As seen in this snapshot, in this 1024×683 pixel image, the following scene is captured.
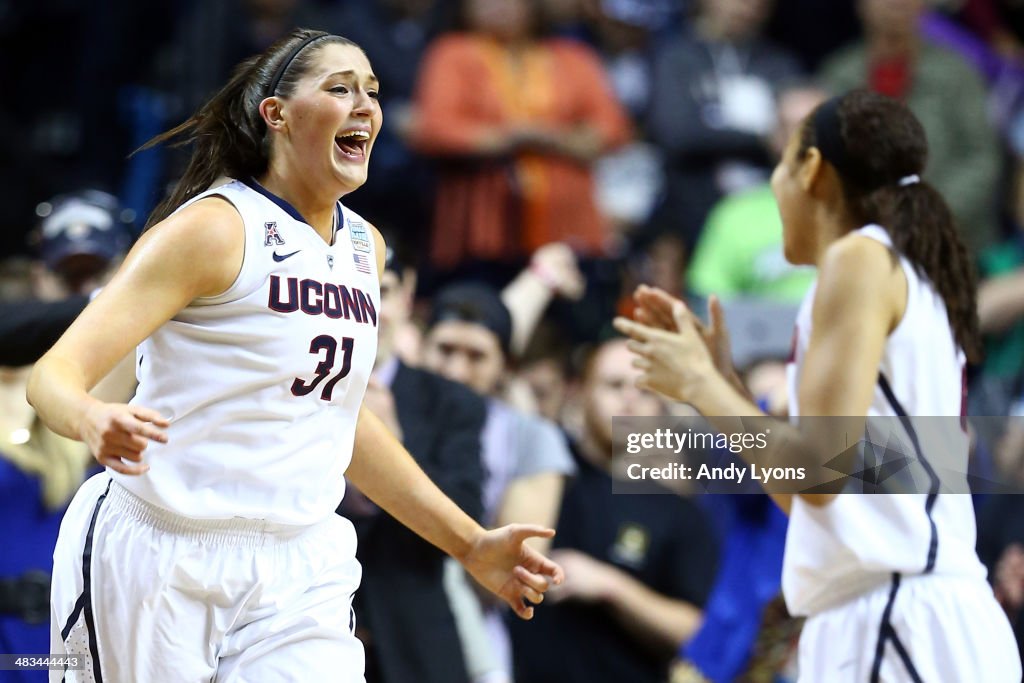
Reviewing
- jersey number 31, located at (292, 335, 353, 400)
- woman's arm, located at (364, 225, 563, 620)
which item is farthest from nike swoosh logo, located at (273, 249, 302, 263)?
woman's arm, located at (364, 225, 563, 620)

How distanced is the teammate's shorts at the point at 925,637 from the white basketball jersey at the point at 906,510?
0.16 ft

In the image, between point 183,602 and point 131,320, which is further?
point 183,602

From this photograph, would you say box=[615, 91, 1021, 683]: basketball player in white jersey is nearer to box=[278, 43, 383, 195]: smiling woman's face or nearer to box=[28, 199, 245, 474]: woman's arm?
box=[278, 43, 383, 195]: smiling woman's face

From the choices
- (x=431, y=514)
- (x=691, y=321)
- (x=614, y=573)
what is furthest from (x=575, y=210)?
(x=431, y=514)

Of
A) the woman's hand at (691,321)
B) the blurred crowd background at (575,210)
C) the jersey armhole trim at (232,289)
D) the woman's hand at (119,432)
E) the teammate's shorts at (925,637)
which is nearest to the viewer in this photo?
the woman's hand at (119,432)

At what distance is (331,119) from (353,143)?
111mm

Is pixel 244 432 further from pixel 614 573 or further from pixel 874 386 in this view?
pixel 614 573

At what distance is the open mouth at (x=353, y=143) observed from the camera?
348 cm

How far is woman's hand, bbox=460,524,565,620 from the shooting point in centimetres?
360

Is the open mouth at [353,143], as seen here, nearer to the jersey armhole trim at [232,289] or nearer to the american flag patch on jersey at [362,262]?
the american flag patch on jersey at [362,262]

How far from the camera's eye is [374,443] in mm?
3709

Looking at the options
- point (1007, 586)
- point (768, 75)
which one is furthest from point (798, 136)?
point (768, 75)

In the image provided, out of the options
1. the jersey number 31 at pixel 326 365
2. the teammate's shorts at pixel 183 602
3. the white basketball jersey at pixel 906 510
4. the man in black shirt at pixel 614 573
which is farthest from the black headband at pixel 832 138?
the man in black shirt at pixel 614 573

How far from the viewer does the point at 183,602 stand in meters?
3.29
